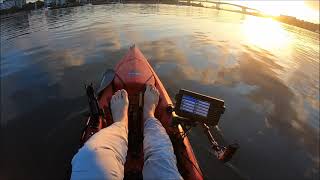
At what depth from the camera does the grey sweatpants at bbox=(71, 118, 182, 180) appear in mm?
3295

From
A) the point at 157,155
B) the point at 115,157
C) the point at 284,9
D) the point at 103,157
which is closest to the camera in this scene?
the point at 103,157

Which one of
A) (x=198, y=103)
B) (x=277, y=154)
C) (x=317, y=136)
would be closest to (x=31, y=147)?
(x=198, y=103)

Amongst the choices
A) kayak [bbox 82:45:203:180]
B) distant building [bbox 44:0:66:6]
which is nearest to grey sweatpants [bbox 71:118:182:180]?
kayak [bbox 82:45:203:180]

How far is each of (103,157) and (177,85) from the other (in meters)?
8.27

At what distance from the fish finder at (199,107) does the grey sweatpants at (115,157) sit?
0.78m

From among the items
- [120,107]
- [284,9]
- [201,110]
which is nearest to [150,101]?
[120,107]

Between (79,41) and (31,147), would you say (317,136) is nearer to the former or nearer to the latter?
(31,147)

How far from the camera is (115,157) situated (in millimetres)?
3699

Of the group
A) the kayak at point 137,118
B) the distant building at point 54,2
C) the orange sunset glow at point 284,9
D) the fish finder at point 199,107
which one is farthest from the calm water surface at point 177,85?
the orange sunset glow at point 284,9

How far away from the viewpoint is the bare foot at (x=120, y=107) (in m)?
5.44

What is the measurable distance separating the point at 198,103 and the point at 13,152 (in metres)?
4.98

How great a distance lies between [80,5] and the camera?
3488 cm

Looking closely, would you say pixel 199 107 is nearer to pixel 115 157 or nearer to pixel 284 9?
pixel 115 157

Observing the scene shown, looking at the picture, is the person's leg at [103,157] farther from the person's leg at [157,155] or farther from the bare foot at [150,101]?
the bare foot at [150,101]
